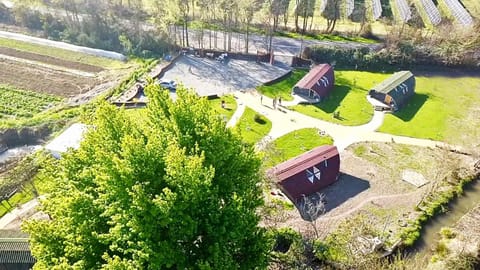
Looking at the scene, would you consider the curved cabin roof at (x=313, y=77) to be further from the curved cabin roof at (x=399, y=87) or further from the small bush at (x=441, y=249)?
the small bush at (x=441, y=249)

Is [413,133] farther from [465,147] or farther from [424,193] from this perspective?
[424,193]

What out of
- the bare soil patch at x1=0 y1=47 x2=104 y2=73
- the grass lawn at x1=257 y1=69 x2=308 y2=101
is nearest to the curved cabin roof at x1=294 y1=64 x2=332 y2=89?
the grass lawn at x1=257 y1=69 x2=308 y2=101

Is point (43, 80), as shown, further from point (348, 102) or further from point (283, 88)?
point (348, 102)

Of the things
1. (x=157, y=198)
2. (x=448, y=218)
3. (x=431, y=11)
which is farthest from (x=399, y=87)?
(x=157, y=198)

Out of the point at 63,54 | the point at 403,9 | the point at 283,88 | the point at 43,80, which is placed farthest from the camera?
the point at 403,9

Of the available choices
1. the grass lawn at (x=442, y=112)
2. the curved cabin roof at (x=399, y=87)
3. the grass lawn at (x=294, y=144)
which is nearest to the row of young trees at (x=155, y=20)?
the curved cabin roof at (x=399, y=87)
